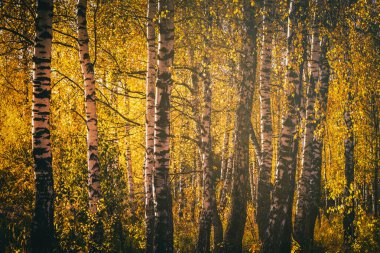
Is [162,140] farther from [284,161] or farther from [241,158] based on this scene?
[284,161]

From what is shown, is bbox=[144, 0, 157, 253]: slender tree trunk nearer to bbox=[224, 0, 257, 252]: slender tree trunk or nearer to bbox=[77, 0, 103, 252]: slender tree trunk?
bbox=[77, 0, 103, 252]: slender tree trunk

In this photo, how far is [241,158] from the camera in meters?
8.54

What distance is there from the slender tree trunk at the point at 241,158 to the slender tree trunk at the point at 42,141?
4710mm

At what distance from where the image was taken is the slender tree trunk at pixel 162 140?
22.0 ft

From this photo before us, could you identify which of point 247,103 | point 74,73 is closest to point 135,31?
point 74,73

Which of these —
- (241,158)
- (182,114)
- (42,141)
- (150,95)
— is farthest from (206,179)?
(42,141)

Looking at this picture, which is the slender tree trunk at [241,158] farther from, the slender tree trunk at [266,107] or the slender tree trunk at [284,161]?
the slender tree trunk at [284,161]

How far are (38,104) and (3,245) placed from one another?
670cm

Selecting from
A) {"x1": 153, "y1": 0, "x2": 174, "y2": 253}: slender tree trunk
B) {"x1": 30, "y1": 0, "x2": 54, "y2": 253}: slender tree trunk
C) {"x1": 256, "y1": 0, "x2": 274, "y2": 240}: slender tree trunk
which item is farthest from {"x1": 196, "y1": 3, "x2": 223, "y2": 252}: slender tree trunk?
{"x1": 30, "y1": 0, "x2": 54, "y2": 253}: slender tree trunk

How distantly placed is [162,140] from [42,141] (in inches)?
93.3

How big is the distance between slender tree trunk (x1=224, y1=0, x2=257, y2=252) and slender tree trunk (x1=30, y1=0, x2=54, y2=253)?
185 inches

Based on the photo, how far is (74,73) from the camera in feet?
34.3

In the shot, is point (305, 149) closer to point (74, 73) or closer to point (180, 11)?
point (180, 11)

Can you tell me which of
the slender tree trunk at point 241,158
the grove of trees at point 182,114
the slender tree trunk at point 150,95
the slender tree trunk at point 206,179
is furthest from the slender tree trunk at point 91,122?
the slender tree trunk at point 241,158
